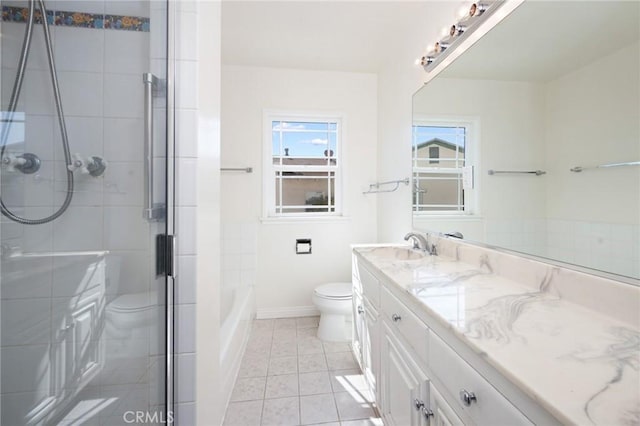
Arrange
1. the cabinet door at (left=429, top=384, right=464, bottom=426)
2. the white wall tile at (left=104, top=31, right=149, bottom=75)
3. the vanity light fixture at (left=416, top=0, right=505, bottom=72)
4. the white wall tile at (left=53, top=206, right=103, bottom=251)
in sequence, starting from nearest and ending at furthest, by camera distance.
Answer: the cabinet door at (left=429, top=384, right=464, bottom=426)
the white wall tile at (left=53, top=206, right=103, bottom=251)
the white wall tile at (left=104, top=31, right=149, bottom=75)
the vanity light fixture at (left=416, top=0, right=505, bottom=72)

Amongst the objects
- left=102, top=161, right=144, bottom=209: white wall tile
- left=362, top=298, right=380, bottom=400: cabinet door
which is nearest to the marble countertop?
left=362, top=298, right=380, bottom=400: cabinet door

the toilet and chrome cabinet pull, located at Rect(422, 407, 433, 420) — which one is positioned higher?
chrome cabinet pull, located at Rect(422, 407, 433, 420)

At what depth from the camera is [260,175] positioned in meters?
2.68

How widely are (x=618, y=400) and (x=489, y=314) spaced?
13.0 inches

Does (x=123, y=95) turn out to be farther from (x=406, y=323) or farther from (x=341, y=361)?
(x=341, y=361)

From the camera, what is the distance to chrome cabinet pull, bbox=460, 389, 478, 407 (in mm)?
622

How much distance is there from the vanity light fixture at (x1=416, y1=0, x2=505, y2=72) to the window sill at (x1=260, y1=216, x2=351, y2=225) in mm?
1522

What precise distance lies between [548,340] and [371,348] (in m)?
0.99

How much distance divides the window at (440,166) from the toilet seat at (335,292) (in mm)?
868

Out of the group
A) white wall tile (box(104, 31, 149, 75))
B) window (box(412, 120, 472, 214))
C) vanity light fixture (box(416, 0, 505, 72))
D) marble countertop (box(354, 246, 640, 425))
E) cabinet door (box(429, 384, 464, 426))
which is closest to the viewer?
marble countertop (box(354, 246, 640, 425))

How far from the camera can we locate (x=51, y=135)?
2.72 feet

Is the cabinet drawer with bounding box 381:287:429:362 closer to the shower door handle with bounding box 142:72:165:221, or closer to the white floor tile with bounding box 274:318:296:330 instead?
the shower door handle with bounding box 142:72:165:221

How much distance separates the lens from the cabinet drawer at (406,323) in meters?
0.87

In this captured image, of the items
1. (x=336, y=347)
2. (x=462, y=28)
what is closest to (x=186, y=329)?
(x=336, y=347)
